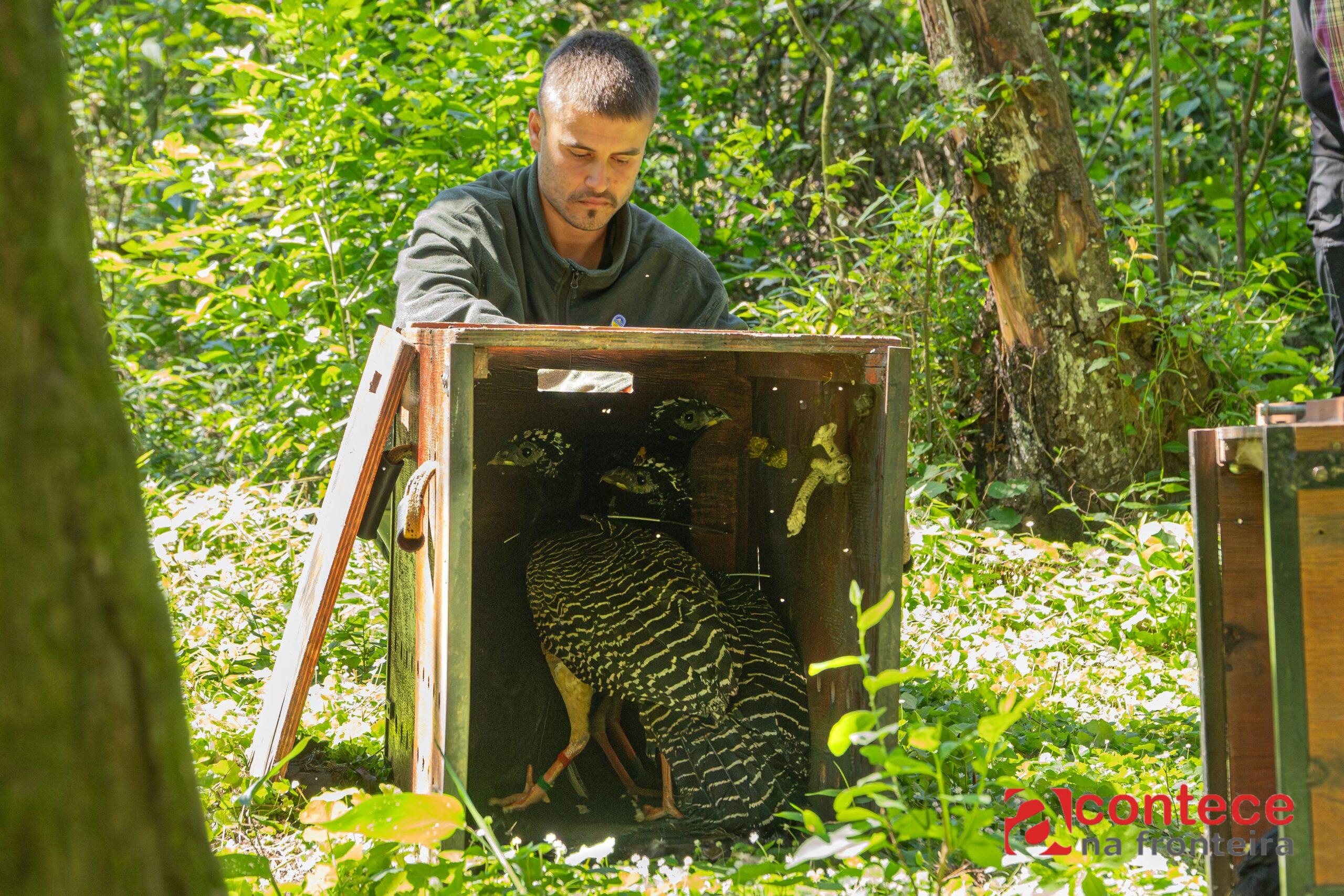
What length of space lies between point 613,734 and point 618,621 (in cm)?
60

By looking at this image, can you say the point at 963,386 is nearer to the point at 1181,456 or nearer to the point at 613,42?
the point at 1181,456

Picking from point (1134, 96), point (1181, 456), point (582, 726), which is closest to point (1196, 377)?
point (1181, 456)

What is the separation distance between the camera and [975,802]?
1.60 metres

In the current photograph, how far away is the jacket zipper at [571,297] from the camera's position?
3.28 m

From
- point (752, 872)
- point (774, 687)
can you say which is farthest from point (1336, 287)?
point (752, 872)

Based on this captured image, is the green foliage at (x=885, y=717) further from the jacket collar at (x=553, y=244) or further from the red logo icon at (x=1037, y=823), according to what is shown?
the jacket collar at (x=553, y=244)

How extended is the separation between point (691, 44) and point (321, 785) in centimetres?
550

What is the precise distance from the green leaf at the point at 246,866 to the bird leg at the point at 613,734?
125cm

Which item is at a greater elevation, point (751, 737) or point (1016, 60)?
point (1016, 60)

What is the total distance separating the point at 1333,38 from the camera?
320cm

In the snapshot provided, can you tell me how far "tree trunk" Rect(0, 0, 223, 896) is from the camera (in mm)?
928

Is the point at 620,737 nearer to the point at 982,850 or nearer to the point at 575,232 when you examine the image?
the point at 575,232

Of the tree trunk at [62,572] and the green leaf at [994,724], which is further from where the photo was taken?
the green leaf at [994,724]

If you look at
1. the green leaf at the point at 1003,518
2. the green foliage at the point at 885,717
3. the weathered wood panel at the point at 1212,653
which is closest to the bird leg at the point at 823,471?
the green foliage at the point at 885,717
